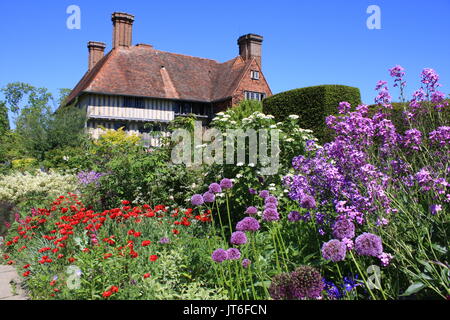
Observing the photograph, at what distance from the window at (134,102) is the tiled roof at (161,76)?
71cm

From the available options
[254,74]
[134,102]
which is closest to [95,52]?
[134,102]

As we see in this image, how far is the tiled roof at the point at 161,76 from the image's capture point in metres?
24.9

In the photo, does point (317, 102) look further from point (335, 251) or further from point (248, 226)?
point (335, 251)

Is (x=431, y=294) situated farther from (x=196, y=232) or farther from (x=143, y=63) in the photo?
(x=143, y=63)

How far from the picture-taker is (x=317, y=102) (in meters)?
14.1

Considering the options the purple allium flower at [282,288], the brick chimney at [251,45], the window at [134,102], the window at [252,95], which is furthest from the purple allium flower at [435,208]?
the brick chimney at [251,45]

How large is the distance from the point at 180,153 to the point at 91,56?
26.1m

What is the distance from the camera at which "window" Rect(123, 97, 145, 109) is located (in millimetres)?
25078

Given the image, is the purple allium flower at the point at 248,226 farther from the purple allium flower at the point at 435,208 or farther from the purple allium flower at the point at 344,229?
the purple allium flower at the point at 435,208

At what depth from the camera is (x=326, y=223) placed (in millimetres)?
2979

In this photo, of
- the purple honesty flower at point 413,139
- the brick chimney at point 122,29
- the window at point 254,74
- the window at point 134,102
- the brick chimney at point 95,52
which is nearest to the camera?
the purple honesty flower at point 413,139

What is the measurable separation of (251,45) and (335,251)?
2719 centimetres
